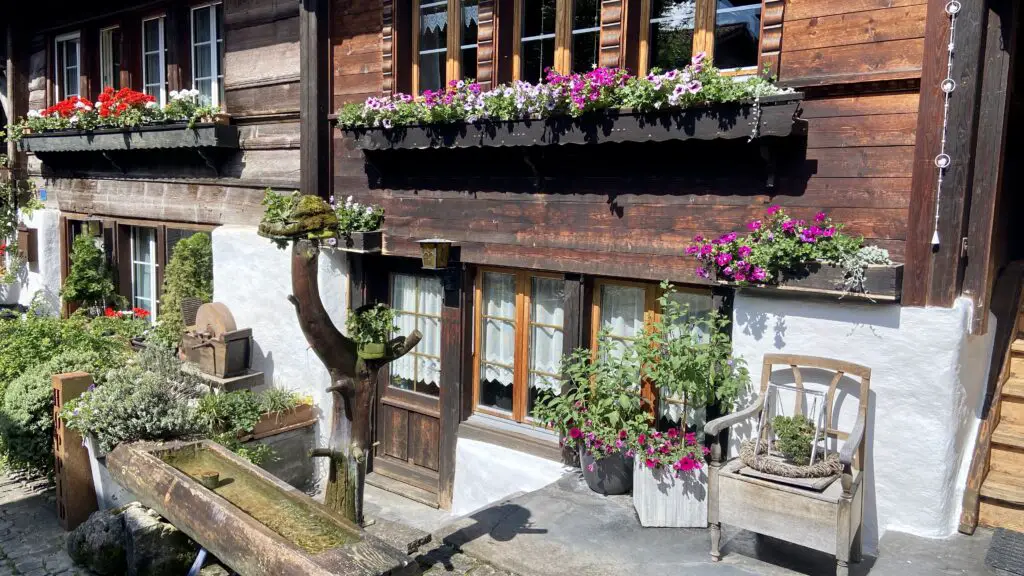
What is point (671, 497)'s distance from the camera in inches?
189

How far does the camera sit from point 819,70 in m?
4.73

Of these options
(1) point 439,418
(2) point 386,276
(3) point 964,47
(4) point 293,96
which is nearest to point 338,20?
(4) point 293,96

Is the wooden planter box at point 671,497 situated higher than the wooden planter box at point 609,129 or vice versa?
the wooden planter box at point 609,129

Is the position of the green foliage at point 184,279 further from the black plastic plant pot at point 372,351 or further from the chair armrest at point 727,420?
the chair armrest at point 727,420

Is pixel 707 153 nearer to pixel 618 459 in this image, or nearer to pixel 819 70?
pixel 819 70

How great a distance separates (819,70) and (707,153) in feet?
2.73

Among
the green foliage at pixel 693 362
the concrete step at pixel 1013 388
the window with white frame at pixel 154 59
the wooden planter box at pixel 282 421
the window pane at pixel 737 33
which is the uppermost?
the window with white frame at pixel 154 59

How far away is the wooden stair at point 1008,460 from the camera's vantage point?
15.3 ft

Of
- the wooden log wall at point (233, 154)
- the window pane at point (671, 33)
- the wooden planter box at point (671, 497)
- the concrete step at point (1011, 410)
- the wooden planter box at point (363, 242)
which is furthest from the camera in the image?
the wooden log wall at point (233, 154)

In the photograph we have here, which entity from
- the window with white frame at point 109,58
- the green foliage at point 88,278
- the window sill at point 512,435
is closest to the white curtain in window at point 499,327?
the window sill at point 512,435

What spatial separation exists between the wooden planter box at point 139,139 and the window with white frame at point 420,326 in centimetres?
244

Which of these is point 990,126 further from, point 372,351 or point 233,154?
point 233,154

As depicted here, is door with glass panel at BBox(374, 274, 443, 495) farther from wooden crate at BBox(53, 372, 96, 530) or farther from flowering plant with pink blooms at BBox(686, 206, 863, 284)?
flowering plant with pink blooms at BBox(686, 206, 863, 284)

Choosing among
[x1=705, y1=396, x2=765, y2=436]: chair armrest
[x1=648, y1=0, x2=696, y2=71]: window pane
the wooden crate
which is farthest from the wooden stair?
the wooden crate
